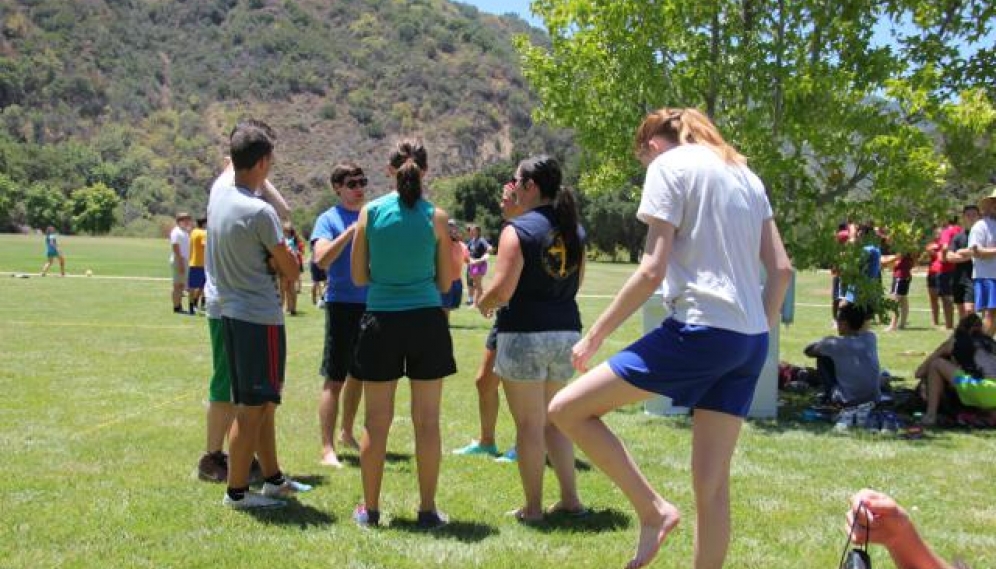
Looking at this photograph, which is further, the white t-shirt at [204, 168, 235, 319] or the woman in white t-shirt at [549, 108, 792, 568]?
the white t-shirt at [204, 168, 235, 319]

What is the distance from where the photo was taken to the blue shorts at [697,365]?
3.45 metres

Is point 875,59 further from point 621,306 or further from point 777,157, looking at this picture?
point 621,306

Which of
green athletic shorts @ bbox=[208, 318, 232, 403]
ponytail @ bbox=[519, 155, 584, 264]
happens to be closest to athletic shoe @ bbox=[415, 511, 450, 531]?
green athletic shorts @ bbox=[208, 318, 232, 403]

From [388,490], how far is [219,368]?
4.05ft

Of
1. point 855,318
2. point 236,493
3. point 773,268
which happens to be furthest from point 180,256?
point 773,268

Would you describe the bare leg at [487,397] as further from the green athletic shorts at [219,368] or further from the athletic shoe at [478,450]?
the green athletic shorts at [219,368]

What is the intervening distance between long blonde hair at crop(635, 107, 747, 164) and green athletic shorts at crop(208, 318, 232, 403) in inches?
110

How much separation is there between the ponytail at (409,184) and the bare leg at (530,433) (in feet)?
3.54

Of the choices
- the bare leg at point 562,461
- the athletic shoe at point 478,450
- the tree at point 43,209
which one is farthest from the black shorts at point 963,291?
the tree at point 43,209

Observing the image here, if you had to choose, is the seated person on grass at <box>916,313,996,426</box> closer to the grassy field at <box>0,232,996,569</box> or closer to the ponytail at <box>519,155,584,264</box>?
the grassy field at <box>0,232,996,569</box>

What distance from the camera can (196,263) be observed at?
17.2 metres

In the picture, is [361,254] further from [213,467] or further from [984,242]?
[984,242]

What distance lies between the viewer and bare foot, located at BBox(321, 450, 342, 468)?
6285 mm

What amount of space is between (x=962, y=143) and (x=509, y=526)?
557 cm
